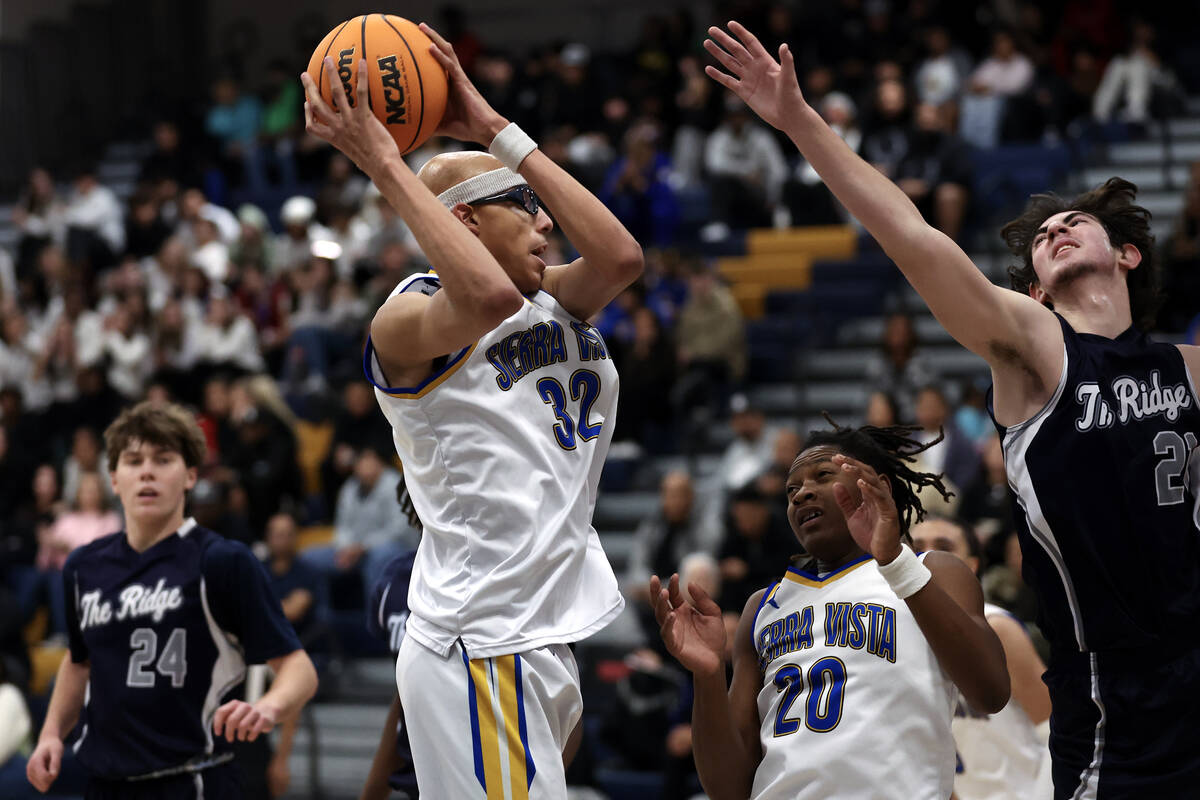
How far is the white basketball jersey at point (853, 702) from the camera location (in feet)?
12.9

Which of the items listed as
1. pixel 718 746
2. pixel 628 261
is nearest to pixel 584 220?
pixel 628 261

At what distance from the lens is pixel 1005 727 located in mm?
4961

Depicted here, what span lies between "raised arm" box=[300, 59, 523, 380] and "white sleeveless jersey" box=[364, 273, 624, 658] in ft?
0.41

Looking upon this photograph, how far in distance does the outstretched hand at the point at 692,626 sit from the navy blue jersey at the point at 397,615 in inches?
45.7

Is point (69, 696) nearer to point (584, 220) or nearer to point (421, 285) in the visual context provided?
point (421, 285)

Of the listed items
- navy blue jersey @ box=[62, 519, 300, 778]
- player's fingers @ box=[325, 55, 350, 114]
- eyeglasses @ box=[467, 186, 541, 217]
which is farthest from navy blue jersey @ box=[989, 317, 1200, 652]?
navy blue jersey @ box=[62, 519, 300, 778]

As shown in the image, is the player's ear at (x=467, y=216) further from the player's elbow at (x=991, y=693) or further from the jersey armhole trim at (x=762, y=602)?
the player's elbow at (x=991, y=693)

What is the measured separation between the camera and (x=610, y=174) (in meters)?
15.1

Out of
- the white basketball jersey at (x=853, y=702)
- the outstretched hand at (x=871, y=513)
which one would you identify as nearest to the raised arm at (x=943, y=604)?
the outstretched hand at (x=871, y=513)

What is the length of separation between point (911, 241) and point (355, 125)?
4.61 ft

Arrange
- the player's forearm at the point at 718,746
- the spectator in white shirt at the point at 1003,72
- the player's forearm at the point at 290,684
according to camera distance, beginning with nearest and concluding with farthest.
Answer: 1. the player's forearm at the point at 718,746
2. the player's forearm at the point at 290,684
3. the spectator in white shirt at the point at 1003,72

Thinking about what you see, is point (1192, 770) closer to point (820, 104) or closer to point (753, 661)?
point (753, 661)

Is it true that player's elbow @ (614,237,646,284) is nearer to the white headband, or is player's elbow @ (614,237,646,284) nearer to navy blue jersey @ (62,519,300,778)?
the white headband

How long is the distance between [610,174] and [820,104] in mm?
2172
